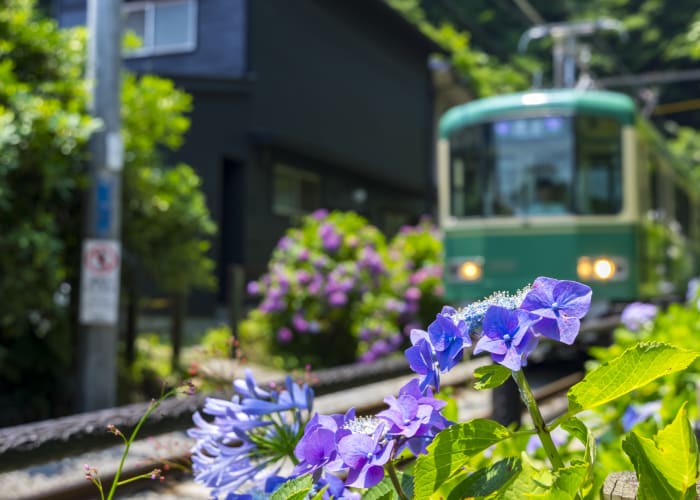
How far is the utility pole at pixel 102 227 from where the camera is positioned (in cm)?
641

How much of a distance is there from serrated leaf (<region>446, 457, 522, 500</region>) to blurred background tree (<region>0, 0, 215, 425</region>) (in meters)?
5.21

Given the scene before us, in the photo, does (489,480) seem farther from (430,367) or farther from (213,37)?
(213,37)

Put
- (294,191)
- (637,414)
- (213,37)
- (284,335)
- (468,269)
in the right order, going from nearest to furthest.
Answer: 1. (637,414)
2. (468,269)
3. (284,335)
4. (213,37)
5. (294,191)

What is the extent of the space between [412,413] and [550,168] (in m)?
8.11

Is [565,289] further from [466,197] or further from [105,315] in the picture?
[466,197]

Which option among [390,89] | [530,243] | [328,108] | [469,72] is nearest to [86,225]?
[530,243]

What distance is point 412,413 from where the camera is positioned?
3.17ft

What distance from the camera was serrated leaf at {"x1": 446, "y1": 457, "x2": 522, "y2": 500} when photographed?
916 millimetres

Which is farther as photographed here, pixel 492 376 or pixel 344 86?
pixel 344 86

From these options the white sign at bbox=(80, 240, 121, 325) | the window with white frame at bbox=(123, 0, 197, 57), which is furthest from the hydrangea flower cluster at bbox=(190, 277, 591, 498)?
the window with white frame at bbox=(123, 0, 197, 57)

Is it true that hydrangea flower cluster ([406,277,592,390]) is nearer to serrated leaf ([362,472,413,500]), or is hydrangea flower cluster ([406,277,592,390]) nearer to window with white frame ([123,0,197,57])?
serrated leaf ([362,472,413,500])

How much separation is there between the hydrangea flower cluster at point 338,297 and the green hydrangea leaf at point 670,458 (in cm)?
825

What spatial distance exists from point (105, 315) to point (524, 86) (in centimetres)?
1733

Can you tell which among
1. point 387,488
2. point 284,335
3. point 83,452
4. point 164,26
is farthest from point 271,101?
point 387,488
